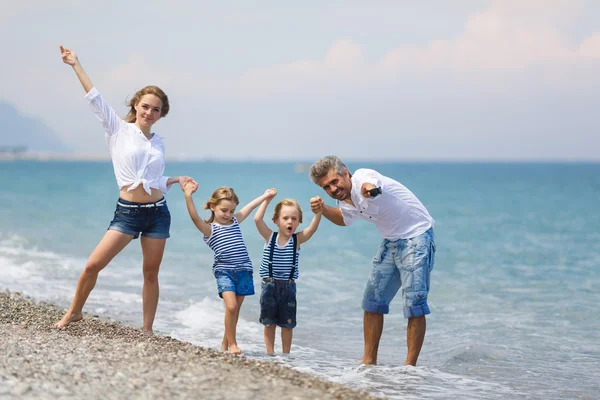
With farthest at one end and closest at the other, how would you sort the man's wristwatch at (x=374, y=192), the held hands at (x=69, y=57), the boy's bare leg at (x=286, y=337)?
the boy's bare leg at (x=286, y=337), the held hands at (x=69, y=57), the man's wristwatch at (x=374, y=192)

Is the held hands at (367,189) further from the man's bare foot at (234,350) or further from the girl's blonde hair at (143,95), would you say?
the girl's blonde hair at (143,95)

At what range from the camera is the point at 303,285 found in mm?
12836

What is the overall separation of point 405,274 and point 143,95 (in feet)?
9.16

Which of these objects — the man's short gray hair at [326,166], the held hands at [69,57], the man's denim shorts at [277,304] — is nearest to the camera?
the man's short gray hair at [326,166]

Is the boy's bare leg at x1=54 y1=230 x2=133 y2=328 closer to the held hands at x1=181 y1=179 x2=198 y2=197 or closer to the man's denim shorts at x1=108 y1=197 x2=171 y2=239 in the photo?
the man's denim shorts at x1=108 y1=197 x2=171 y2=239

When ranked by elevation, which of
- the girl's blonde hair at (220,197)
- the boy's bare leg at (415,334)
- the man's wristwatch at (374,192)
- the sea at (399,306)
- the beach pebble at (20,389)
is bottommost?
the sea at (399,306)

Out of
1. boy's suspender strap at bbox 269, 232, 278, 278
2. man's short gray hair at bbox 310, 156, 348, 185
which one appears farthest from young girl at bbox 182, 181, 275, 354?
man's short gray hair at bbox 310, 156, 348, 185

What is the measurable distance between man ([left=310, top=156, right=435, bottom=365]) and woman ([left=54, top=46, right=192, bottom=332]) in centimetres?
136

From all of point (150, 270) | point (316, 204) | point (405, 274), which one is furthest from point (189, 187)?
point (405, 274)

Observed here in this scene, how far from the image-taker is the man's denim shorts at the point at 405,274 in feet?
20.1

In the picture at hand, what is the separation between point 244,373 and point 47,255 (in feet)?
38.7

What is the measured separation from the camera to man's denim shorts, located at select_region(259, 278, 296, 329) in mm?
6570

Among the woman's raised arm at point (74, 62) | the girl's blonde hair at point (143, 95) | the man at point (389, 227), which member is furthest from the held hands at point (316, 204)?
the woman's raised arm at point (74, 62)

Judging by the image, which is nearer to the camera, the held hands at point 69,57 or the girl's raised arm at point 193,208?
the girl's raised arm at point 193,208
